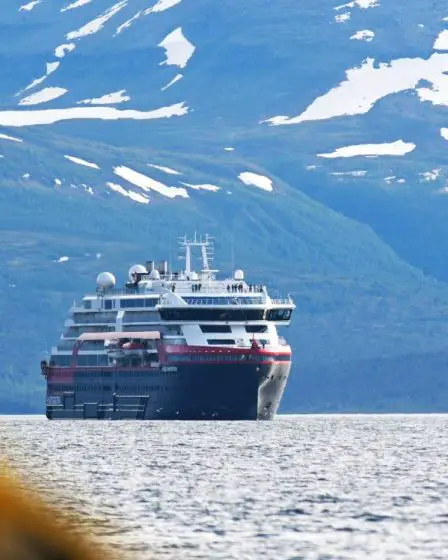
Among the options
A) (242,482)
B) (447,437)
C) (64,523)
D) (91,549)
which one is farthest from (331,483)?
(447,437)

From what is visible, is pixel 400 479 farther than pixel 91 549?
Yes

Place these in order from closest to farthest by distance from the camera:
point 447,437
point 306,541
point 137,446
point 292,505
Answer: point 306,541, point 292,505, point 137,446, point 447,437

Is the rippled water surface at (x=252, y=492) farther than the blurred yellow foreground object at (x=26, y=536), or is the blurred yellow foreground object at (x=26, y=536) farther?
the rippled water surface at (x=252, y=492)

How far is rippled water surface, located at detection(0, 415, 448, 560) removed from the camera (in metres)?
A: 79.4

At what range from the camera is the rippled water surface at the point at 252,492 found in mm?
79375

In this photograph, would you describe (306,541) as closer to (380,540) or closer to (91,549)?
(380,540)

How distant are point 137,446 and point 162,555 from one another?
77408 mm

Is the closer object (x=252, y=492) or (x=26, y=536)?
(x=26, y=536)

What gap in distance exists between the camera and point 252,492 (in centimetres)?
10319

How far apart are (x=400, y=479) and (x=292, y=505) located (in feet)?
59.1

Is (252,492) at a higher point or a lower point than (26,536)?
higher

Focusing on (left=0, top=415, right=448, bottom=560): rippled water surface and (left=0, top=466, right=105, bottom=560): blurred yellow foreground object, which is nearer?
(left=0, top=466, right=105, bottom=560): blurred yellow foreground object

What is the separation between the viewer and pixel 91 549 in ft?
205

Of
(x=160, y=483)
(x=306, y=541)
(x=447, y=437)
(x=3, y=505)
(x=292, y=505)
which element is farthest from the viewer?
(x=447, y=437)
